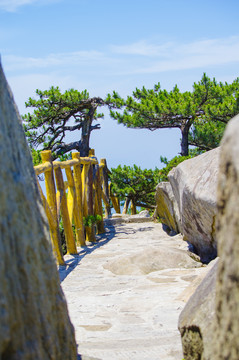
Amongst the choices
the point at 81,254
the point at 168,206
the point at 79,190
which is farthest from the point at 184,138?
the point at 81,254

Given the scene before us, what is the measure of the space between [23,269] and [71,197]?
5005 mm

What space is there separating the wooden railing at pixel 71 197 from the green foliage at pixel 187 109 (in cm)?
353

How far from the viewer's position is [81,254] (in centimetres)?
648

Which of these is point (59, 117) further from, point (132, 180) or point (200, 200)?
point (200, 200)

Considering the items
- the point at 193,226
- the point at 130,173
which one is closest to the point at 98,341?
Answer: the point at 193,226

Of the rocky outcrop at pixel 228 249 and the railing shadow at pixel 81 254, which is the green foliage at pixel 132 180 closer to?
the railing shadow at pixel 81 254

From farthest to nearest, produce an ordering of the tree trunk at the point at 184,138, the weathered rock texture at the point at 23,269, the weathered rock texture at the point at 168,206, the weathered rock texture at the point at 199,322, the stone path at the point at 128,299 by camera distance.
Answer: the tree trunk at the point at 184,138
the weathered rock texture at the point at 168,206
the stone path at the point at 128,299
the weathered rock texture at the point at 199,322
the weathered rock texture at the point at 23,269

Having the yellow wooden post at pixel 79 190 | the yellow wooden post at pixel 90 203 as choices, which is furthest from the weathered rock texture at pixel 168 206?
the yellow wooden post at pixel 79 190

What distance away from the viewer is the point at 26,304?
63.2 inches

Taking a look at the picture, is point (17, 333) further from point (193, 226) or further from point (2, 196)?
point (193, 226)

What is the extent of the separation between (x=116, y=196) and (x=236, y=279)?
438 inches

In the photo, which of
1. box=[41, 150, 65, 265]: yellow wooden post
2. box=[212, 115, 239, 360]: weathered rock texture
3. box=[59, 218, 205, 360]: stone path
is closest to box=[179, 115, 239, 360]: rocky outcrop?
box=[212, 115, 239, 360]: weathered rock texture

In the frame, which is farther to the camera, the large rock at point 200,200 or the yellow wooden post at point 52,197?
the yellow wooden post at point 52,197

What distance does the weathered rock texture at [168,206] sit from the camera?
24.3 ft
